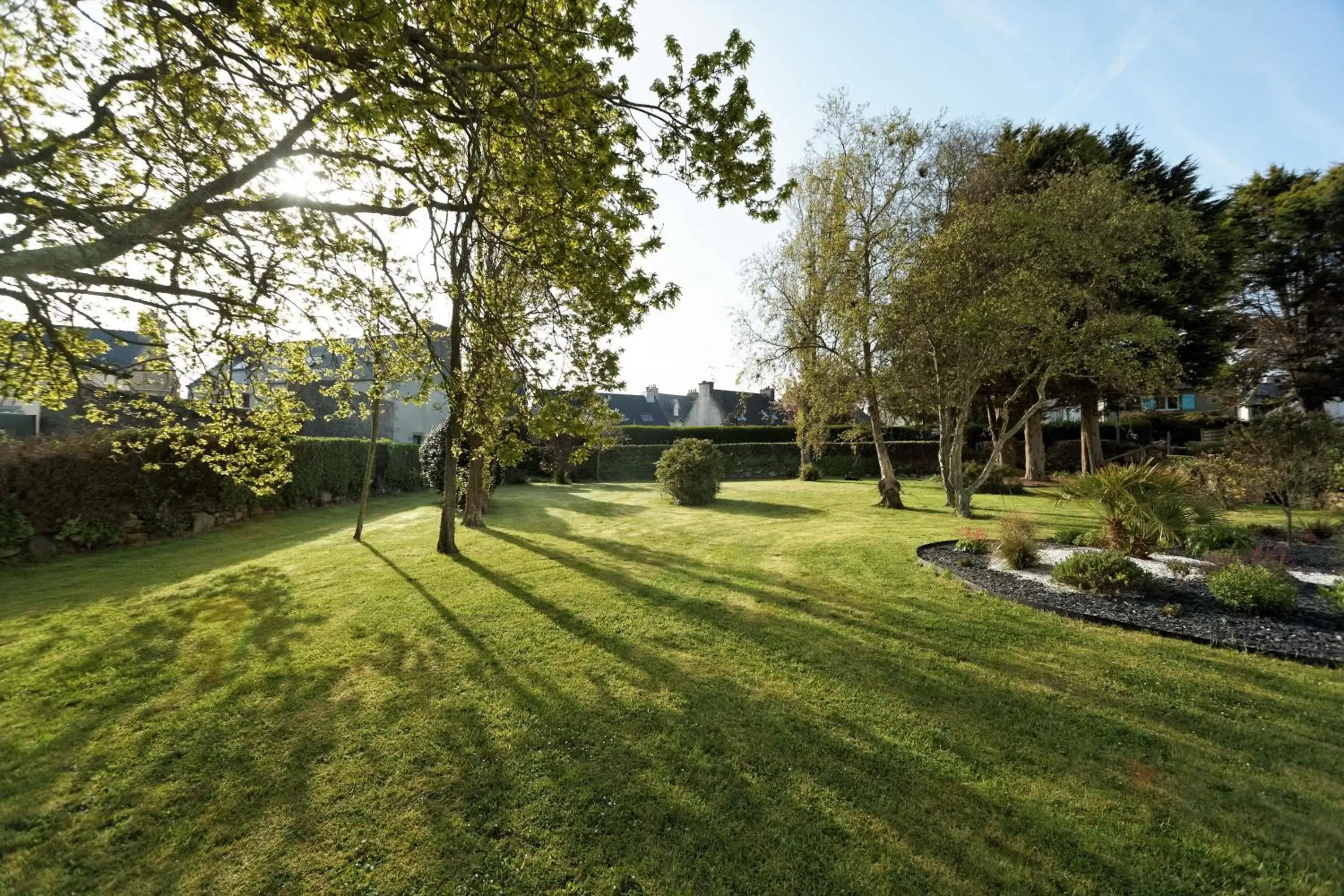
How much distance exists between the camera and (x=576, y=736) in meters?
3.65

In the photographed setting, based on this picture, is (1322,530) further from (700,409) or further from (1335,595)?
(700,409)

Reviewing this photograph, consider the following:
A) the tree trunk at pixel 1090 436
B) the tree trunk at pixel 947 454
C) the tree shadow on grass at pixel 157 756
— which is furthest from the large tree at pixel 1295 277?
the tree shadow on grass at pixel 157 756

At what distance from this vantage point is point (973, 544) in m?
8.89

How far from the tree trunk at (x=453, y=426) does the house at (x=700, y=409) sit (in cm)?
3015

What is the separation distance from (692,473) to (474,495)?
6.29 m

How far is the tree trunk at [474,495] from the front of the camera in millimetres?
12547

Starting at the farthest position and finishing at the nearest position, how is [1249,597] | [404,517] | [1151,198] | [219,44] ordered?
[1151,198]
[404,517]
[1249,597]
[219,44]

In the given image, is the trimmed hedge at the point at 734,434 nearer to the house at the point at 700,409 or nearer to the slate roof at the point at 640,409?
the house at the point at 700,409

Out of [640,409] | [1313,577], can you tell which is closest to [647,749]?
[1313,577]

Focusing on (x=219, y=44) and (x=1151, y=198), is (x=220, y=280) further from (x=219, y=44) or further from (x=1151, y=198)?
(x=1151, y=198)

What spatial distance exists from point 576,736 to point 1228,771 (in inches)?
159

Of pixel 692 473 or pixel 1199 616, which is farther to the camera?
pixel 692 473

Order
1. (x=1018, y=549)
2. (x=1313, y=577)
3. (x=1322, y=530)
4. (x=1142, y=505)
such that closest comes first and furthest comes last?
(x=1313, y=577), (x=1018, y=549), (x=1142, y=505), (x=1322, y=530)

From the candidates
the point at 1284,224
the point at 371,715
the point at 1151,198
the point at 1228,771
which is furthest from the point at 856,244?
the point at 1284,224
